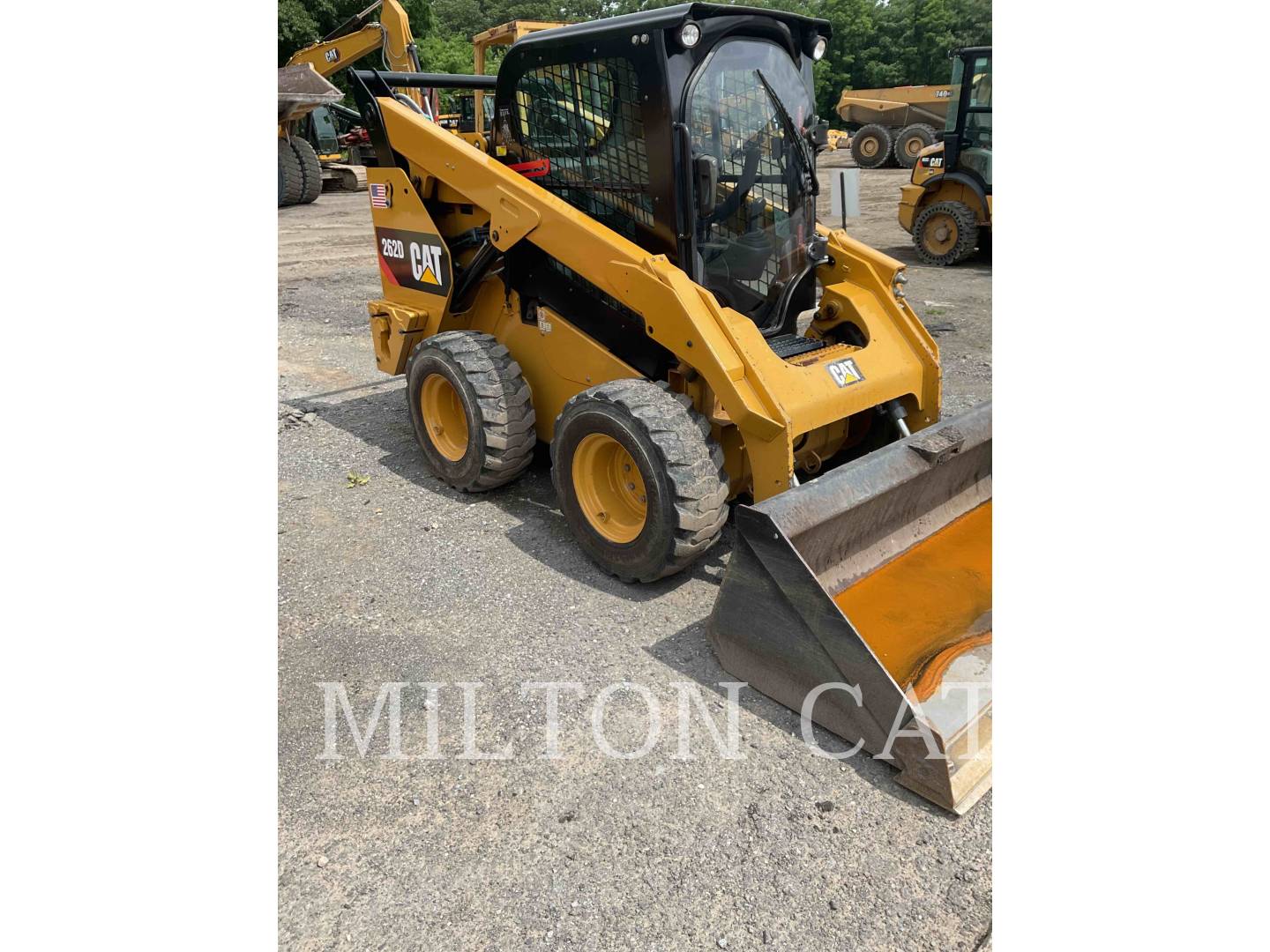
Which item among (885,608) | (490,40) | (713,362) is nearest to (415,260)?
(713,362)

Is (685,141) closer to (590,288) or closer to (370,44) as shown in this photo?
(590,288)

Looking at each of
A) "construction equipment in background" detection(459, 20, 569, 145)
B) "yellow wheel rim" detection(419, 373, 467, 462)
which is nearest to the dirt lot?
"yellow wheel rim" detection(419, 373, 467, 462)

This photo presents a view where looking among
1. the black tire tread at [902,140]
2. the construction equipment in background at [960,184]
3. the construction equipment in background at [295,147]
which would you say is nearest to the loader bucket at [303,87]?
the construction equipment in background at [295,147]

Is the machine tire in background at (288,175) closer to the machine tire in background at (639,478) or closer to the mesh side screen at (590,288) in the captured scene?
the mesh side screen at (590,288)

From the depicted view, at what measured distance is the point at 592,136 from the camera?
4086mm

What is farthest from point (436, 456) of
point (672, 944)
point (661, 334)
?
point (672, 944)

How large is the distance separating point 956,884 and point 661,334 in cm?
222

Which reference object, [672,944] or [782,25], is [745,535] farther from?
[782,25]

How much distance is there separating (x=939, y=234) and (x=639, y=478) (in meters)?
8.90

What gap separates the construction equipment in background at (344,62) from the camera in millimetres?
6406

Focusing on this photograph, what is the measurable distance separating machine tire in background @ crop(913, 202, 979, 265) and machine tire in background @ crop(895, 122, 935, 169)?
13380 millimetres

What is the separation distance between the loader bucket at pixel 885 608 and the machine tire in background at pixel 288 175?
16251 mm

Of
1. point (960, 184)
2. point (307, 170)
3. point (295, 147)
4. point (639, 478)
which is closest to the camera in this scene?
point (639, 478)

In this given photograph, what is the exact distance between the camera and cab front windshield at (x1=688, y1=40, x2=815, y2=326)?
12.4 feet
